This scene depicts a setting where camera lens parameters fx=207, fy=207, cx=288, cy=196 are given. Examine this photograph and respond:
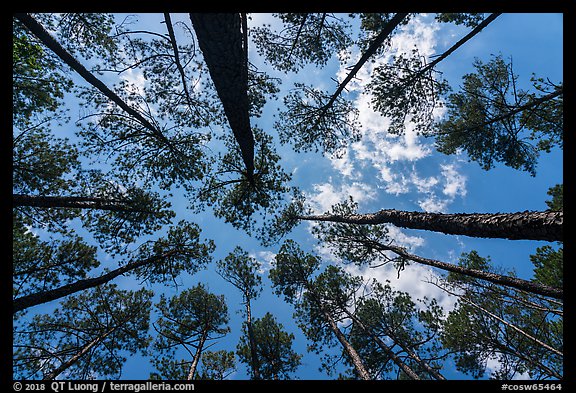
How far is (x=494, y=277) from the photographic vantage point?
535 centimetres

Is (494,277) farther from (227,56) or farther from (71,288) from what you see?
(71,288)

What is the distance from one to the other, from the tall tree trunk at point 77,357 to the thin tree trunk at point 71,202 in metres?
4.04

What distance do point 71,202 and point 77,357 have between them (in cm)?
471

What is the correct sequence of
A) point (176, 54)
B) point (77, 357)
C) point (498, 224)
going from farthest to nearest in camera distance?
point (77, 357) → point (176, 54) → point (498, 224)

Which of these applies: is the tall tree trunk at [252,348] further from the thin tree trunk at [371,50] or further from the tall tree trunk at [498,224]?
the thin tree trunk at [371,50]

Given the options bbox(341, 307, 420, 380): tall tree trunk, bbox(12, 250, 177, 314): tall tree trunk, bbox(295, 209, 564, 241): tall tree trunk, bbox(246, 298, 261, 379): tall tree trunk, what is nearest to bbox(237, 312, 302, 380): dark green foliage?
bbox(246, 298, 261, 379): tall tree trunk

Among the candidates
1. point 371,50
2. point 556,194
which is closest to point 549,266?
point 556,194

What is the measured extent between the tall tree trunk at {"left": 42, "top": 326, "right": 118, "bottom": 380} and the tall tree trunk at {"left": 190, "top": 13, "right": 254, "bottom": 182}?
8000mm

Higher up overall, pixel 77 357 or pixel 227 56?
pixel 227 56

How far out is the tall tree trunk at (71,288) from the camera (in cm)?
470

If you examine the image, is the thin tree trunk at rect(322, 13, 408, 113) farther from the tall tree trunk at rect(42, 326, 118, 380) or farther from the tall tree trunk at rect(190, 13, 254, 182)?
the tall tree trunk at rect(42, 326, 118, 380)

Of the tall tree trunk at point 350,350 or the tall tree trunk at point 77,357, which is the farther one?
the tall tree trunk at point 350,350

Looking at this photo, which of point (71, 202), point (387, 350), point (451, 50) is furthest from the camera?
point (387, 350)

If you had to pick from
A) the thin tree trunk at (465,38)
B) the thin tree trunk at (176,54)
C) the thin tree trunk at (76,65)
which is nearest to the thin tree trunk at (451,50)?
the thin tree trunk at (465,38)
